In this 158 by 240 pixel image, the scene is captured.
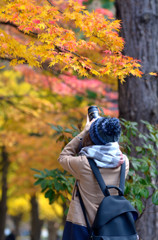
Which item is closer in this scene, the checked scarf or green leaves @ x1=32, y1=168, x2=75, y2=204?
the checked scarf

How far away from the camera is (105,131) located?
2242mm

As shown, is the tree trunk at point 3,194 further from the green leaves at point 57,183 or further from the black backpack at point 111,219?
the black backpack at point 111,219

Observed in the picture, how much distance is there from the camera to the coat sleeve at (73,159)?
2.31 m

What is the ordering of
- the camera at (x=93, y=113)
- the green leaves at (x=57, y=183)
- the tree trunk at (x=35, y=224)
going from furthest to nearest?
the tree trunk at (x=35, y=224) → the green leaves at (x=57, y=183) → the camera at (x=93, y=113)

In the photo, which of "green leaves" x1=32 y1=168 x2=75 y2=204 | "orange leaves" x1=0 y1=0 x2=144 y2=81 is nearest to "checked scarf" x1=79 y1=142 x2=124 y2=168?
"orange leaves" x1=0 y1=0 x2=144 y2=81

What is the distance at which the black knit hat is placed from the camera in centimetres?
224

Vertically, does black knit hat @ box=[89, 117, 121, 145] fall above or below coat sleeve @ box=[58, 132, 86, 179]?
above

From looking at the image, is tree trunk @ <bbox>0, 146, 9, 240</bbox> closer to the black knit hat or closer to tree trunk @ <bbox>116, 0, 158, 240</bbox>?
tree trunk @ <bbox>116, 0, 158, 240</bbox>

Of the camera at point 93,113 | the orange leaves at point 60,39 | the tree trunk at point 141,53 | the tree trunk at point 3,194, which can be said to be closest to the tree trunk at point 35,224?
the tree trunk at point 3,194

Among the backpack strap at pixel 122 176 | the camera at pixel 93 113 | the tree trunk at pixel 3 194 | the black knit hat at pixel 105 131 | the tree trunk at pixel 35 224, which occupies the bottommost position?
the tree trunk at pixel 35 224

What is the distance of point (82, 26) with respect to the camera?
314 cm

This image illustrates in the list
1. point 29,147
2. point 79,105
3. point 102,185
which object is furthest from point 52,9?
point 29,147

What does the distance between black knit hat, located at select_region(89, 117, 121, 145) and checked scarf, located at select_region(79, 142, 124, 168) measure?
42 mm

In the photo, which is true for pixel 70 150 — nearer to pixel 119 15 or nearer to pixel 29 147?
pixel 119 15
